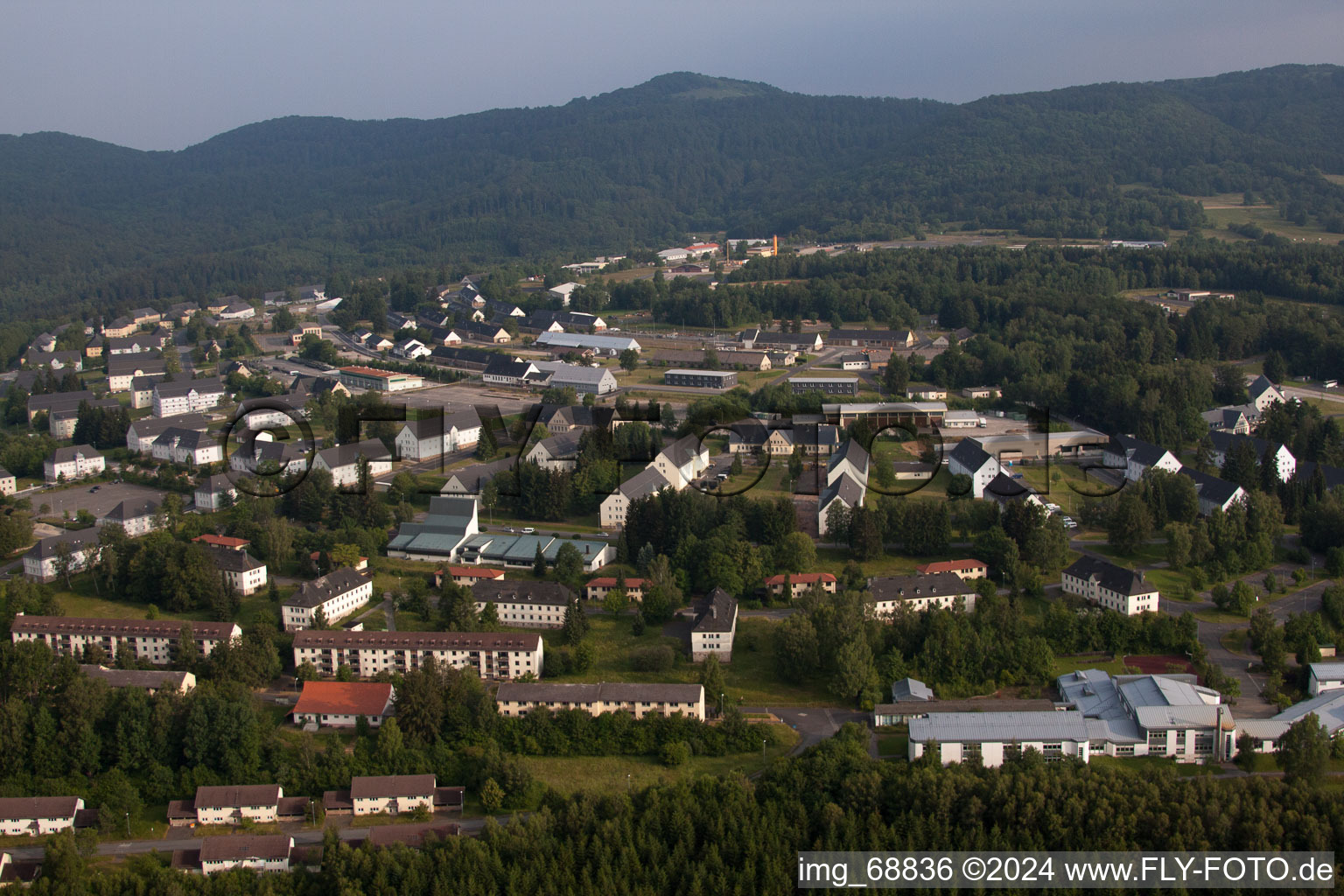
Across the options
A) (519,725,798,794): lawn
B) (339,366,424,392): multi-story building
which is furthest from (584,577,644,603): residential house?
(339,366,424,392): multi-story building

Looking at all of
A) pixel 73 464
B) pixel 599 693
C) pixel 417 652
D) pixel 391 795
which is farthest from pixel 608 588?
pixel 73 464

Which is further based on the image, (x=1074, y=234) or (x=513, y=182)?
(x=513, y=182)

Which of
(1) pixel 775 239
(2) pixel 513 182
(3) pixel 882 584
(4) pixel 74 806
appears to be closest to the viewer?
(4) pixel 74 806

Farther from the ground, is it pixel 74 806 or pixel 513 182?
pixel 513 182

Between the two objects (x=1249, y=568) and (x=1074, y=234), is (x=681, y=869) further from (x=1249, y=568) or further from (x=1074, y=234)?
(x=1074, y=234)

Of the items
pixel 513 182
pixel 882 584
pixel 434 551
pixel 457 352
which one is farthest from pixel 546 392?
pixel 513 182

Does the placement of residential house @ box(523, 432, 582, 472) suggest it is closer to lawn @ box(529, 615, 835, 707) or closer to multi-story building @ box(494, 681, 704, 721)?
lawn @ box(529, 615, 835, 707)
